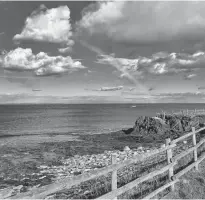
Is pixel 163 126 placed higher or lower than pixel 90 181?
lower

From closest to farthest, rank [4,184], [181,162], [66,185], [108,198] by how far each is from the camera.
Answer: [66,185]
[108,198]
[181,162]
[4,184]

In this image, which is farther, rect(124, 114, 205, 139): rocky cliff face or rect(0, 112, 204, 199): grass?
rect(124, 114, 205, 139): rocky cliff face

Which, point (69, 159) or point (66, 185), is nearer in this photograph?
point (66, 185)

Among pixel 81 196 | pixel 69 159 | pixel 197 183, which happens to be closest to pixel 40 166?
pixel 69 159

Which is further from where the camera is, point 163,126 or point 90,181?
point 163,126

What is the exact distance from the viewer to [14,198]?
12.5 ft

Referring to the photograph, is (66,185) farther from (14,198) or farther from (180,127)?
(180,127)

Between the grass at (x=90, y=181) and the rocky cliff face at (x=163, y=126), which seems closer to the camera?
the grass at (x=90, y=181)

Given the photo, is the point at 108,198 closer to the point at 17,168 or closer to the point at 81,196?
the point at 81,196

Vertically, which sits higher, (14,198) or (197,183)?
(14,198)

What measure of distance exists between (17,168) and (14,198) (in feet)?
50.8

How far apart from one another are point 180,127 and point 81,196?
110 ft

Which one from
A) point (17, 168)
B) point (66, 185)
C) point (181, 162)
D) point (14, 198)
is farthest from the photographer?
point (17, 168)

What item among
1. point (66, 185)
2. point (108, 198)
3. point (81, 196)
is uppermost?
point (66, 185)
